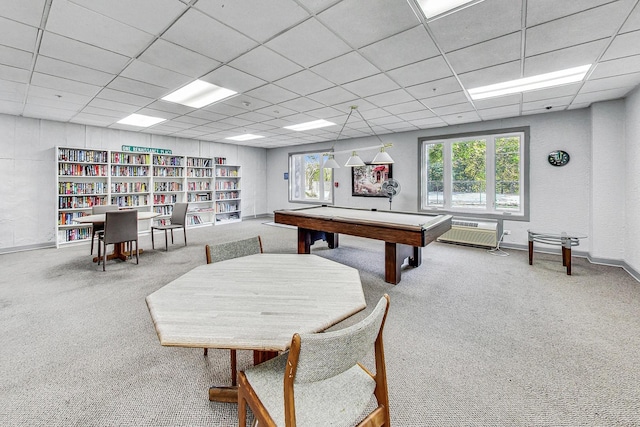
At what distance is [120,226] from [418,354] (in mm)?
4441

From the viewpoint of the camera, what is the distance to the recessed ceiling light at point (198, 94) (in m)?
3.84

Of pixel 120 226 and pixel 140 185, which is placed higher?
pixel 140 185

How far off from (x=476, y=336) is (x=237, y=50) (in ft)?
11.7

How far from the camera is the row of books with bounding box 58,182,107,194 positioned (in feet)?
18.8

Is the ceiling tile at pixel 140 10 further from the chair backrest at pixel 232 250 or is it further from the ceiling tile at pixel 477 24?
the ceiling tile at pixel 477 24

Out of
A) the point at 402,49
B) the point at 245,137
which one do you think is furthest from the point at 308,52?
the point at 245,137

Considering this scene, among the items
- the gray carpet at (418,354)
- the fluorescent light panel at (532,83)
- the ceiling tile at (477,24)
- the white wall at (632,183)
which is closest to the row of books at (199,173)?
the gray carpet at (418,354)

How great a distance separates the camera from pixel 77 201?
5.99 meters

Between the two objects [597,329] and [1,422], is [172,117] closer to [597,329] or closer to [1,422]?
[1,422]

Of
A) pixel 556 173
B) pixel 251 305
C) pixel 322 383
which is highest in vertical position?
pixel 556 173

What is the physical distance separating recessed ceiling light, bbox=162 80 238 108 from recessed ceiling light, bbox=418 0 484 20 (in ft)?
9.22

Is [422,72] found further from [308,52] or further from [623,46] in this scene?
[623,46]

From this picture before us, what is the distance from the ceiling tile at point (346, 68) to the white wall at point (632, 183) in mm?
3790

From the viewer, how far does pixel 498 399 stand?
1680 millimetres
